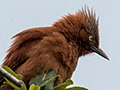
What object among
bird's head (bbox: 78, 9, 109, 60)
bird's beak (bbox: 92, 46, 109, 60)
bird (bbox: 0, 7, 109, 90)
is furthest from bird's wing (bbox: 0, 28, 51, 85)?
bird's beak (bbox: 92, 46, 109, 60)

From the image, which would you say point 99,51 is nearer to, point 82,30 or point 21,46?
point 82,30

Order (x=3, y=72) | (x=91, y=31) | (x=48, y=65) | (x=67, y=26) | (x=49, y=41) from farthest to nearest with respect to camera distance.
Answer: (x=91, y=31)
(x=67, y=26)
(x=49, y=41)
(x=48, y=65)
(x=3, y=72)

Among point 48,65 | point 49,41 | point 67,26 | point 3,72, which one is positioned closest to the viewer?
point 3,72

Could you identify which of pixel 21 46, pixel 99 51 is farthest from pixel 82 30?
pixel 21 46

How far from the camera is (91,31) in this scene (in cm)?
509

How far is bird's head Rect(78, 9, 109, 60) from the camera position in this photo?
4.97 metres

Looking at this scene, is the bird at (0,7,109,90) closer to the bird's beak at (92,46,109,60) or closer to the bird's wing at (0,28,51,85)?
the bird's wing at (0,28,51,85)

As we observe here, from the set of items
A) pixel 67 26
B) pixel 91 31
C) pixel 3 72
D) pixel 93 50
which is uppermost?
pixel 3 72

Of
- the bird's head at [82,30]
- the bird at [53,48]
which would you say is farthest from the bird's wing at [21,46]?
the bird's head at [82,30]

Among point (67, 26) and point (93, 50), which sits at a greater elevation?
point (67, 26)

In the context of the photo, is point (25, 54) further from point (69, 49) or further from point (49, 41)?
point (69, 49)

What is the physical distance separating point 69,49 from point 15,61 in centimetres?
90

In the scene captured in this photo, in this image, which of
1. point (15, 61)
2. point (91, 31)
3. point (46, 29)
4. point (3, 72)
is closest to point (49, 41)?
point (46, 29)

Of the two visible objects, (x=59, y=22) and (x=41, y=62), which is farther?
(x=59, y=22)
